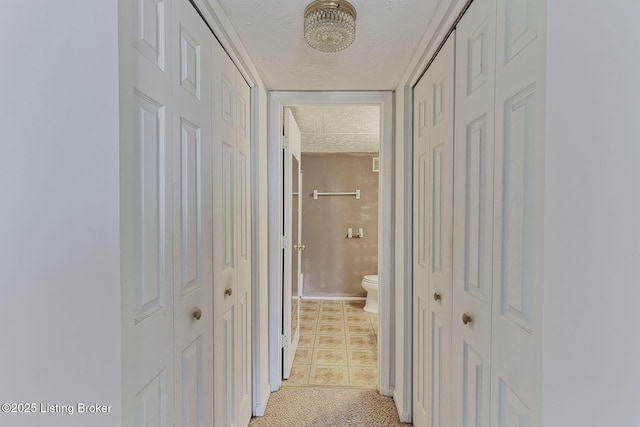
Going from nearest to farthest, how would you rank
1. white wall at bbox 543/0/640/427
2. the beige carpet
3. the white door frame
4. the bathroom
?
1. white wall at bbox 543/0/640/427
2. the beige carpet
3. the white door frame
4. the bathroom

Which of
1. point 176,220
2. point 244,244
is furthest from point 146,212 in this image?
point 244,244

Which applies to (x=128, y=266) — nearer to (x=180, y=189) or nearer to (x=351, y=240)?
(x=180, y=189)

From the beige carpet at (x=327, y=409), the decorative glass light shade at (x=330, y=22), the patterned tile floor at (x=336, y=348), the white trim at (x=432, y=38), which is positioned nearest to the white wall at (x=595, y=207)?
the white trim at (x=432, y=38)

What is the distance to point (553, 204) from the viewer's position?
61 centimetres

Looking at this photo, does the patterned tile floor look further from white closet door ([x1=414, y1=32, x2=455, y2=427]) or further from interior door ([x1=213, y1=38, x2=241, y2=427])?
interior door ([x1=213, y1=38, x2=241, y2=427])

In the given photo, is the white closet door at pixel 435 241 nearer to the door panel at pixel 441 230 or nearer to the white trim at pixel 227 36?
the door panel at pixel 441 230

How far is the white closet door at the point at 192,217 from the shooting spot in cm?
92

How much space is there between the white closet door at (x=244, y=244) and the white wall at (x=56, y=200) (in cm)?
89

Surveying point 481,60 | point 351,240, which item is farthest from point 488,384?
point 351,240

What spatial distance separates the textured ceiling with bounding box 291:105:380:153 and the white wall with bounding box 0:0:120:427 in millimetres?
1683

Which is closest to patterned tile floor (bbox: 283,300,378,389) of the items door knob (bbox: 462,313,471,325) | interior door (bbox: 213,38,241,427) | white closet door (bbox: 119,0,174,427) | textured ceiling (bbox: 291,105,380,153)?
interior door (bbox: 213,38,241,427)

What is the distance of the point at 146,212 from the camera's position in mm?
755

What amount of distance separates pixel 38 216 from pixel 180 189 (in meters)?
0.37

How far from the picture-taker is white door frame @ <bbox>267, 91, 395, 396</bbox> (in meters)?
1.99
